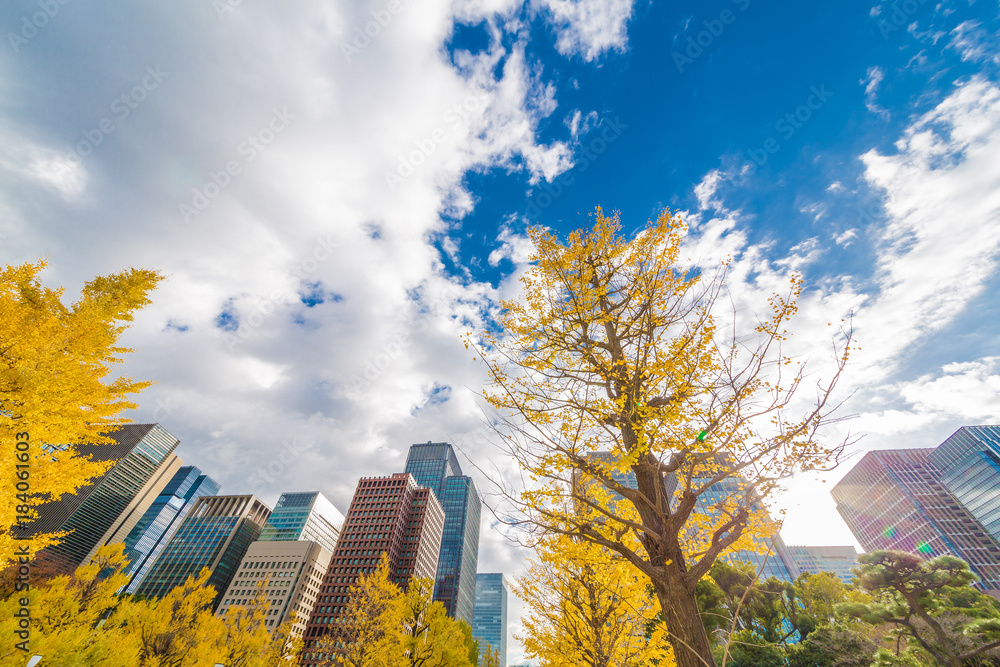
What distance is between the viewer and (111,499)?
80250 mm

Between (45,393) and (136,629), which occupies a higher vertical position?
(45,393)

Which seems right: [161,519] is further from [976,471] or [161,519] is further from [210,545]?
[976,471]

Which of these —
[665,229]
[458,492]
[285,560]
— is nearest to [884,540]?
[458,492]

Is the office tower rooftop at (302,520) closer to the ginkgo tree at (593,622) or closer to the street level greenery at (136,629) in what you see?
the street level greenery at (136,629)

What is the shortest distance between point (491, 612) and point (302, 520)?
121 metres

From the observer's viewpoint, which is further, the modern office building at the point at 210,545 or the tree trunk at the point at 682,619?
the modern office building at the point at 210,545

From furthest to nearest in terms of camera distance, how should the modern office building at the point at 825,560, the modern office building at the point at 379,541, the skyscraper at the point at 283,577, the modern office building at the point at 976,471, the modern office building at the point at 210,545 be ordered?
the modern office building at the point at 825,560
the modern office building at the point at 210,545
the modern office building at the point at 976,471
the skyscraper at the point at 283,577
the modern office building at the point at 379,541

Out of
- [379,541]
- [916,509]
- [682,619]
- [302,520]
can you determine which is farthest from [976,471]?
[302,520]

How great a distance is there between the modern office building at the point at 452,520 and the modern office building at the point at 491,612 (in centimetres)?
5371

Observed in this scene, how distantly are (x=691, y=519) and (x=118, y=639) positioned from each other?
62.1 feet

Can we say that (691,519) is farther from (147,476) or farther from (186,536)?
(186,536)

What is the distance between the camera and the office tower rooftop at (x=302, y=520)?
104m

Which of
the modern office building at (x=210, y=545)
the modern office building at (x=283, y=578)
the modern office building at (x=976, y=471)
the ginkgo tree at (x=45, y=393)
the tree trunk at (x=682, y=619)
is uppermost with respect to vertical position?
the modern office building at (x=976, y=471)

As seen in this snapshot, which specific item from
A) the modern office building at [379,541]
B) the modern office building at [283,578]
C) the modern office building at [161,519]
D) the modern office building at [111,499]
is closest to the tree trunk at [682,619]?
the modern office building at [379,541]
